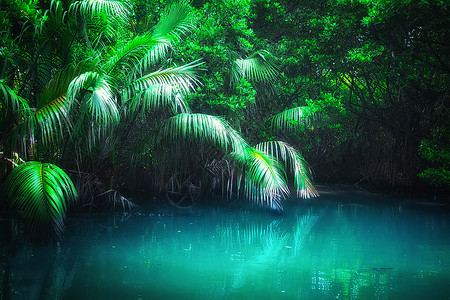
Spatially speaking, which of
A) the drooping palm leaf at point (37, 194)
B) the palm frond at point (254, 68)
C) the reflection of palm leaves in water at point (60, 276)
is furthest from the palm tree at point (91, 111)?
the palm frond at point (254, 68)

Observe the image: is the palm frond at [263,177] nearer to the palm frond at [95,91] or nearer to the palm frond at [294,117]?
the palm frond at [294,117]

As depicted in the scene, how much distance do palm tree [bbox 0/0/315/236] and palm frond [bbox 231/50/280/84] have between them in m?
1.40

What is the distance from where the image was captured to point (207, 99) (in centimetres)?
770

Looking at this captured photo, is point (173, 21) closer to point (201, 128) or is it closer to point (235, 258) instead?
point (201, 128)

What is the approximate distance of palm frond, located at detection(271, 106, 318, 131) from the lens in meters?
8.23

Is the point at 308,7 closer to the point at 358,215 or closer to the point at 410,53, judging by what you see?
the point at 410,53

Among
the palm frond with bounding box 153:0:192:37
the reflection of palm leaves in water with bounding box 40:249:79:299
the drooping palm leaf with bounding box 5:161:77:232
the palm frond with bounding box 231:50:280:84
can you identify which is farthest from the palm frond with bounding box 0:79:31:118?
the palm frond with bounding box 231:50:280:84

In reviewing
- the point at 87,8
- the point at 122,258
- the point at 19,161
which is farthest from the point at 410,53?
the point at 19,161

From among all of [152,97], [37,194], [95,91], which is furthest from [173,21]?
[37,194]

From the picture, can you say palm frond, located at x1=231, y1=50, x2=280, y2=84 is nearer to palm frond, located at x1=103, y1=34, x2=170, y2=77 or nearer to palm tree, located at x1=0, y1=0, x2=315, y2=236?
palm tree, located at x1=0, y1=0, x2=315, y2=236

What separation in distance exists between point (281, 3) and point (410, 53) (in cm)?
341

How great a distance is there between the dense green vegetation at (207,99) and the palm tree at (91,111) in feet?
0.08

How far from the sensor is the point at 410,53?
7504 mm

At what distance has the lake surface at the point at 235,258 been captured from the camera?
3.52 m
